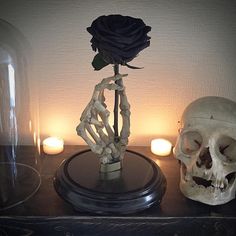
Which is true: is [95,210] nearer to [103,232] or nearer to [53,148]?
[103,232]

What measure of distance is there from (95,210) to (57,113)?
319 mm

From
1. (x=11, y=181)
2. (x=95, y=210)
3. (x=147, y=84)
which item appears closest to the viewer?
(x=95, y=210)

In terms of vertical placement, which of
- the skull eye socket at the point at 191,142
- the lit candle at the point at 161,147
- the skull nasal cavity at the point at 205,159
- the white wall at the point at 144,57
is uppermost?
the white wall at the point at 144,57

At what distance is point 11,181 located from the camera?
0.66m

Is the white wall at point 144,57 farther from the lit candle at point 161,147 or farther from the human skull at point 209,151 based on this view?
the human skull at point 209,151

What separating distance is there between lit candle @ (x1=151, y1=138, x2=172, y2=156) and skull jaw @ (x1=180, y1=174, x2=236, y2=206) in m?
0.16

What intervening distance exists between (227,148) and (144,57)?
282 mm

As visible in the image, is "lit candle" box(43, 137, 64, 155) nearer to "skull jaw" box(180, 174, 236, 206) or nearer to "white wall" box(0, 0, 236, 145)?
"white wall" box(0, 0, 236, 145)

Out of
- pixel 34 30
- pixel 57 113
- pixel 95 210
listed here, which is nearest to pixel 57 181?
pixel 95 210

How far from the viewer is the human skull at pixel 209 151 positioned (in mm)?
572

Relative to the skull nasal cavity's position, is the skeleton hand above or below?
above

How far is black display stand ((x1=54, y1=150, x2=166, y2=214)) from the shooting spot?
1.83ft

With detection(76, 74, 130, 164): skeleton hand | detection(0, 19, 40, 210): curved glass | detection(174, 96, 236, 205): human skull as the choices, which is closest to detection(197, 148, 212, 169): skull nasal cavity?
detection(174, 96, 236, 205): human skull

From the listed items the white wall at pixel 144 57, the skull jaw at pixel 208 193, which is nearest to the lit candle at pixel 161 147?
the white wall at pixel 144 57
